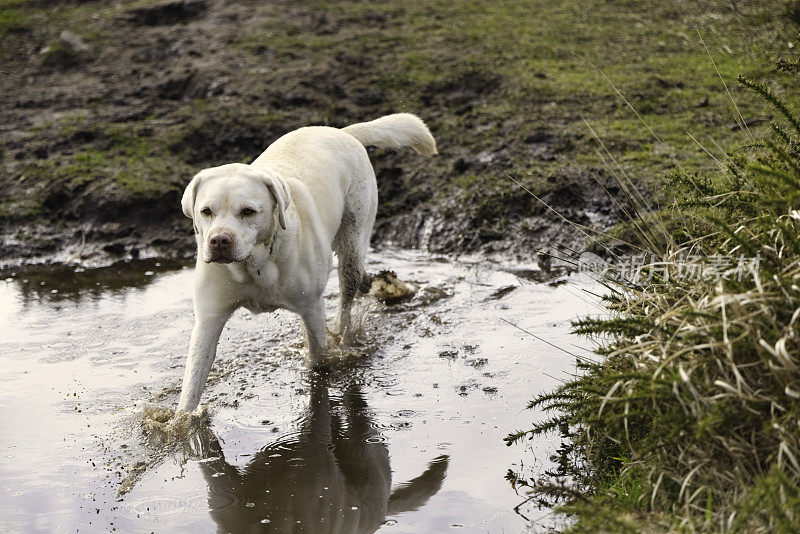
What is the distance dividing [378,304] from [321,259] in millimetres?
1391

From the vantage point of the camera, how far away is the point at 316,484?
3.65m

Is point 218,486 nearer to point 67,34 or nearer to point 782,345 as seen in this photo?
point 782,345

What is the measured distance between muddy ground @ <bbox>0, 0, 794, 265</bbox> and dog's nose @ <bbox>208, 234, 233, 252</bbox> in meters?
3.41

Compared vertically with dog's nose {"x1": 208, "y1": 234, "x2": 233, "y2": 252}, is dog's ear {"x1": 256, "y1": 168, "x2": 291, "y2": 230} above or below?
above

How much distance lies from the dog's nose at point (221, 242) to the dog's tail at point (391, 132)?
218 cm

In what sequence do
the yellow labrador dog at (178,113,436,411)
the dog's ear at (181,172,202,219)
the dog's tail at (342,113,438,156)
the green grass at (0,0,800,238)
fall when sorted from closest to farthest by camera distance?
1. the yellow labrador dog at (178,113,436,411)
2. the dog's ear at (181,172,202,219)
3. the dog's tail at (342,113,438,156)
4. the green grass at (0,0,800,238)

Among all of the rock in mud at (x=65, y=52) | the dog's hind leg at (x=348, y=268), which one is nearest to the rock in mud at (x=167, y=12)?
the rock in mud at (x=65, y=52)

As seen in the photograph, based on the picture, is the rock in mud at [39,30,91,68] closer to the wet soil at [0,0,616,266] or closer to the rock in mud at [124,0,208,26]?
the wet soil at [0,0,616,266]

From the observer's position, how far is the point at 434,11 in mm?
11938

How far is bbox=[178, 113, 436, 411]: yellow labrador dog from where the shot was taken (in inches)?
160

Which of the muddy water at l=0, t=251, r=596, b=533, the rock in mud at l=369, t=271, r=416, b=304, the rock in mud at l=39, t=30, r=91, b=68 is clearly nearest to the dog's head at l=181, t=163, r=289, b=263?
the muddy water at l=0, t=251, r=596, b=533

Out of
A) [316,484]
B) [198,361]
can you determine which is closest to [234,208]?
[198,361]

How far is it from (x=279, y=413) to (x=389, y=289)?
188 centimetres

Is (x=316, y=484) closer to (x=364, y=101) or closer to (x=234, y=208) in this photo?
(x=234, y=208)
